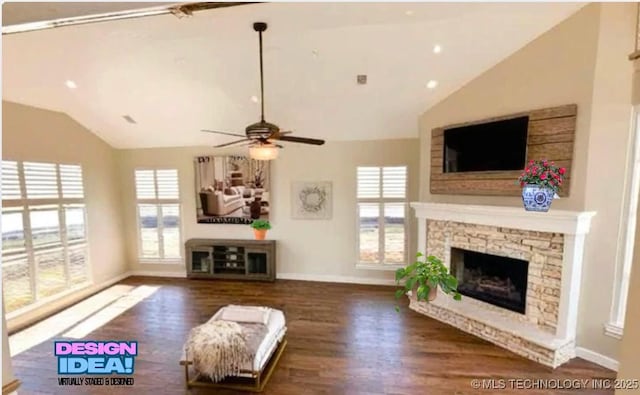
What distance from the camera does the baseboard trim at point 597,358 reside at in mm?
3640

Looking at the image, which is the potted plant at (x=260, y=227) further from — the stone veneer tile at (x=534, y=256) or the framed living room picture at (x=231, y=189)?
the stone veneer tile at (x=534, y=256)

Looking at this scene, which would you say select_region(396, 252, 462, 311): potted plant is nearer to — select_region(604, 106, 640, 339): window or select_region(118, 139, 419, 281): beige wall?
select_region(604, 106, 640, 339): window

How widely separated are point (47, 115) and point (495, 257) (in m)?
7.47

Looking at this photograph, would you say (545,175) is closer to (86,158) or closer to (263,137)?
(263,137)

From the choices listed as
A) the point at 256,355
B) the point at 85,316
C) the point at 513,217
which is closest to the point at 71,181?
the point at 85,316

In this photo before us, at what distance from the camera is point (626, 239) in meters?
3.55

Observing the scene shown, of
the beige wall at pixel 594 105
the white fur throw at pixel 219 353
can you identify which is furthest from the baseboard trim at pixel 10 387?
the beige wall at pixel 594 105

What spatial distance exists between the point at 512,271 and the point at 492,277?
1.04 feet

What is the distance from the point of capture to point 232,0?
1.90 metres

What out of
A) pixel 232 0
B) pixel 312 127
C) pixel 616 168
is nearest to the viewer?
pixel 232 0

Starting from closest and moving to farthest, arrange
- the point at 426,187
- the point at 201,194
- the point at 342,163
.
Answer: the point at 426,187 < the point at 342,163 < the point at 201,194

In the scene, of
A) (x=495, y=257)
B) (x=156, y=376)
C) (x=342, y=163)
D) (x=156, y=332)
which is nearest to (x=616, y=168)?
(x=495, y=257)

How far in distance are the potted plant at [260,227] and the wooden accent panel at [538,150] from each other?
11.6 ft

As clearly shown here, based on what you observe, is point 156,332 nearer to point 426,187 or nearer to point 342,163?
point 342,163
